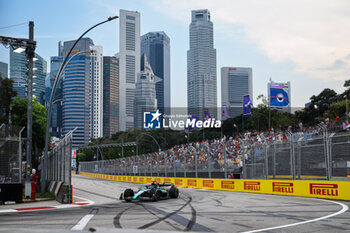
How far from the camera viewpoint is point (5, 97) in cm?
3628

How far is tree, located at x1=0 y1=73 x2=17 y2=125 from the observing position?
36075mm

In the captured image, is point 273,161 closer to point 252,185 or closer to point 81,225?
point 252,185

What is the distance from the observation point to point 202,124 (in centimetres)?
9131

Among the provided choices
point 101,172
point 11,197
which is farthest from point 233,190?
point 101,172

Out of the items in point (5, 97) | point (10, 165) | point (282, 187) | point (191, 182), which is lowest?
point (191, 182)

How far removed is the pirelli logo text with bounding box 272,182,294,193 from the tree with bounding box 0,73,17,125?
24.6 metres

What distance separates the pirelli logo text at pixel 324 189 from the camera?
1688 cm

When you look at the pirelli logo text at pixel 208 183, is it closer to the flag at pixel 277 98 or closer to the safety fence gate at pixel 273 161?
the safety fence gate at pixel 273 161

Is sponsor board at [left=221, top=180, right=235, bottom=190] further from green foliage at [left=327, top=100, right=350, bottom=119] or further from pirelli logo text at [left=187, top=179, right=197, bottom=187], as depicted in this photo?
green foliage at [left=327, top=100, right=350, bottom=119]

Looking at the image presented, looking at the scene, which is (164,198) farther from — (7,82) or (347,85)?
(347,85)

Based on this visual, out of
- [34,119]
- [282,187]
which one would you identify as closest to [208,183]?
[282,187]

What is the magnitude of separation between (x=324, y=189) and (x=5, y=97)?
2872 centimetres

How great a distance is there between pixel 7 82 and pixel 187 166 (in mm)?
18564

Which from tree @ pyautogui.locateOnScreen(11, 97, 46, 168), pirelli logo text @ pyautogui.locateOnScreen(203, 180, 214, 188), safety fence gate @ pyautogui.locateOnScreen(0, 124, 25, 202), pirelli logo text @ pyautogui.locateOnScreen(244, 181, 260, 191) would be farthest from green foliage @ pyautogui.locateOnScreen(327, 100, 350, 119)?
safety fence gate @ pyautogui.locateOnScreen(0, 124, 25, 202)
